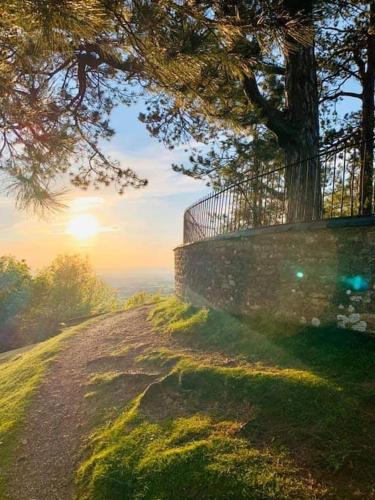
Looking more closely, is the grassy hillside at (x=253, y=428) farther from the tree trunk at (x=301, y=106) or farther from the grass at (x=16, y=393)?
the tree trunk at (x=301, y=106)

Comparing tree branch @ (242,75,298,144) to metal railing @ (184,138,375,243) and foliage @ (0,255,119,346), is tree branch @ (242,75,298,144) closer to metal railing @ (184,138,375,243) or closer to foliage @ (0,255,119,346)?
metal railing @ (184,138,375,243)

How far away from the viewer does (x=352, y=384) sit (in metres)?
5.47

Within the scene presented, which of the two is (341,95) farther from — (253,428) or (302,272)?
(253,428)

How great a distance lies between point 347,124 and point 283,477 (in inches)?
495

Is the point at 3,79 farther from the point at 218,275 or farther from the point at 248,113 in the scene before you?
the point at 218,275

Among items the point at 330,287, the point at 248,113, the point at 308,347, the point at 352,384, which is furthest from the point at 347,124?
the point at 352,384

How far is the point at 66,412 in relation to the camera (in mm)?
7586

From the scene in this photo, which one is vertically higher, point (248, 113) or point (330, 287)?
point (248, 113)

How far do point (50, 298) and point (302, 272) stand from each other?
28651 mm

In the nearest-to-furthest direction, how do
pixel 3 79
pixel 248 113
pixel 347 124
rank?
pixel 3 79 → pixel 248 113 → pixel 347 124

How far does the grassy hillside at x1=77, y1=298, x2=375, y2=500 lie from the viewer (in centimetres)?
428

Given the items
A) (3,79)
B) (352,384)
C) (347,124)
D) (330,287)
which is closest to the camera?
(352,384)

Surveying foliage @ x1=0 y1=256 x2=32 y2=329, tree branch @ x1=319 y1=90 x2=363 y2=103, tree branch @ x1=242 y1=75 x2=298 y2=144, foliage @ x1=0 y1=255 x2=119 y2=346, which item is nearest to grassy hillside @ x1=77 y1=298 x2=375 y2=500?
tree branch @ x1=242 y1=75 x2=298 y2=144

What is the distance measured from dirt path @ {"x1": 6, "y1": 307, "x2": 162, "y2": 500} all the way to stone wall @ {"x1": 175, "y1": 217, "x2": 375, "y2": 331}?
2.84m
